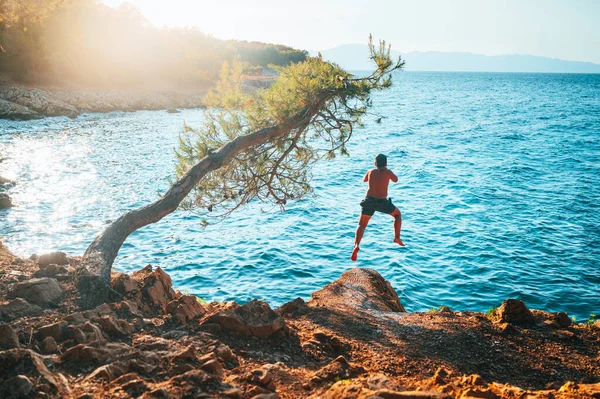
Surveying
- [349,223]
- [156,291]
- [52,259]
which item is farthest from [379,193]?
[349,223]

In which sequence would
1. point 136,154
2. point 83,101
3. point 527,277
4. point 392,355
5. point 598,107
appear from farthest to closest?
point 598,107 < point 83,101 < point 136,154 < point 527,277 < point 392,355

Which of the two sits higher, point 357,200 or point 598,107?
point 598,107

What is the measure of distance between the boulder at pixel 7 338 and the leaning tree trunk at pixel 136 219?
2032 mm

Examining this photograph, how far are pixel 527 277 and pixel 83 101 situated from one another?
161 feet

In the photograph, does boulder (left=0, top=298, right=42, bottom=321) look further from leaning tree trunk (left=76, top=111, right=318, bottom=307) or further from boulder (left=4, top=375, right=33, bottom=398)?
boulder (left=4, top=375, right=33, bottom=398)

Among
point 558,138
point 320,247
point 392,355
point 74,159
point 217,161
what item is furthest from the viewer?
point 558,138

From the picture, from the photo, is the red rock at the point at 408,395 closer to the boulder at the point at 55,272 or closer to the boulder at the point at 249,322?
the boulder at the point at 249,322

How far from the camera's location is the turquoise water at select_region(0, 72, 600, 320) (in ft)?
48.2

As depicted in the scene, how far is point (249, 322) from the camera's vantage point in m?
7.48

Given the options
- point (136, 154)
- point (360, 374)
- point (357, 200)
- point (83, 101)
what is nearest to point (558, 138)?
point (357, 200)

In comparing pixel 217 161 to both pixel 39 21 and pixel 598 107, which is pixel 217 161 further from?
pixel 598 107

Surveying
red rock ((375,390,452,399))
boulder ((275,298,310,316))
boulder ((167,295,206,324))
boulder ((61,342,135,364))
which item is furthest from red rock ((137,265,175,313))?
red rock ((375,390,452,399))

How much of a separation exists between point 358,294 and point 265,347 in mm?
4327

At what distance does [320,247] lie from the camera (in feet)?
58.2
